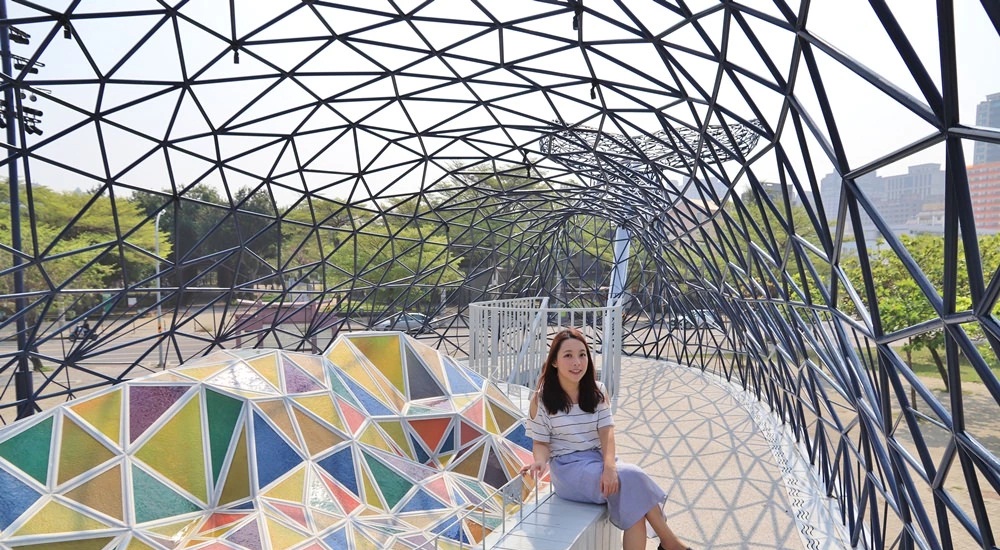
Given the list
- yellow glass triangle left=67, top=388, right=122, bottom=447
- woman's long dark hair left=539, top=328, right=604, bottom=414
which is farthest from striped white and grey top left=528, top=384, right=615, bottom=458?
yellow glass triangle left=67, top=388, right=122, bottom=447

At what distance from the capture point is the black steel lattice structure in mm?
6715

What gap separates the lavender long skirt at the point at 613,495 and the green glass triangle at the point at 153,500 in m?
4.76

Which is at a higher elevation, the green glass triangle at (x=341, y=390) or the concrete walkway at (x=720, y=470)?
the green glass triangle at (x=341, y=390)

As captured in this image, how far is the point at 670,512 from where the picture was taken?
11.8 m

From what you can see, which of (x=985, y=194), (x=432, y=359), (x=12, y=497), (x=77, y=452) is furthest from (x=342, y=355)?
(x=985, y=194)

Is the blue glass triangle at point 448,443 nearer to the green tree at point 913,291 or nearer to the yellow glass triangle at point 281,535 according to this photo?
the yellow glass triangle at point 281,535

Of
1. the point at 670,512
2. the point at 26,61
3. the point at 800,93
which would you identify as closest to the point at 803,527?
the point at 670,512

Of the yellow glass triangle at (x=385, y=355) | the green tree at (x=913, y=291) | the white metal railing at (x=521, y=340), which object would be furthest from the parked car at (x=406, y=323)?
the yellow glass triangle at (x=385, y=355)

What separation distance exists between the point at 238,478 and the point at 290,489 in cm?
70

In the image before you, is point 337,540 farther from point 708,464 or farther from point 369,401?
point 708,464

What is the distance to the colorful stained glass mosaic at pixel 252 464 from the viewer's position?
6.93 metres

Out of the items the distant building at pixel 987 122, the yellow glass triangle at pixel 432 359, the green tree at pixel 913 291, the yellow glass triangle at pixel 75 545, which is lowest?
the yellow glass triangle at pixel 75 545

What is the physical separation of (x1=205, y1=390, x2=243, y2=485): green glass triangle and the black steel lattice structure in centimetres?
874

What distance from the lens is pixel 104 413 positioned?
791 centimetres
